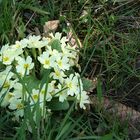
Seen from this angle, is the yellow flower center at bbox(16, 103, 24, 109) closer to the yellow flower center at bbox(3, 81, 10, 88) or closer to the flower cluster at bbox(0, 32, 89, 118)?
the flower cluster at bbox(0, 32, 89, 118)

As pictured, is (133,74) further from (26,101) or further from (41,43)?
(26,101)

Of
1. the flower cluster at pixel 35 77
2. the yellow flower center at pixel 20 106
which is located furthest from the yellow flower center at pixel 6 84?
the yellow flower center at pixel 20 106

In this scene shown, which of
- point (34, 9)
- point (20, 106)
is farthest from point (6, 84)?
point (34, 9)

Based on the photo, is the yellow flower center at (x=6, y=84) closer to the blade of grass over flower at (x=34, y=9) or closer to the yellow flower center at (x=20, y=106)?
the yellow flower center at (x=20, y=106)

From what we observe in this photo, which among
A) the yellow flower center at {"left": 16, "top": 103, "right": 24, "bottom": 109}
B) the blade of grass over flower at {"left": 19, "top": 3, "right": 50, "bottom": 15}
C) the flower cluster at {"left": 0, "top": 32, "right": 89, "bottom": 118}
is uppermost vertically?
the blade of grass over flower at {"left": 19, "top": 3, "right": 50, "bottom": 15}

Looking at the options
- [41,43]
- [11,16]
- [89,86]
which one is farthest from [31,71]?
[11,16]

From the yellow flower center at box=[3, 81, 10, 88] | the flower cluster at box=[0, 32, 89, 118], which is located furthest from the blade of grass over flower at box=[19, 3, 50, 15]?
the yellow flower center at box=[3, 81, 10, 88]

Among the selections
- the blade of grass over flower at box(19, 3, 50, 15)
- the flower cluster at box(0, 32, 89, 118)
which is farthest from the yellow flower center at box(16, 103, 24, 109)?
the blade of grass over flower at box(19, 3, 50, 15)

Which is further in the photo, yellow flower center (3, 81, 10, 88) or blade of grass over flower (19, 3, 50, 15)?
blade of grass over flower (19, 3, 50, 15)

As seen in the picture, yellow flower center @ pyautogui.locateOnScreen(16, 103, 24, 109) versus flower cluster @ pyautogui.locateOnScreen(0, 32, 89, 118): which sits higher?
flower cluster @ pyautogui.locateOnScreen(0, 32, 89, 118)

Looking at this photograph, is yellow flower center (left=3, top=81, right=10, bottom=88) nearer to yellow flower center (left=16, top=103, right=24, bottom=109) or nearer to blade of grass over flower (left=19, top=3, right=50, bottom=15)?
yellow flower center (left=16, top=103, right=24, bottom=109)
